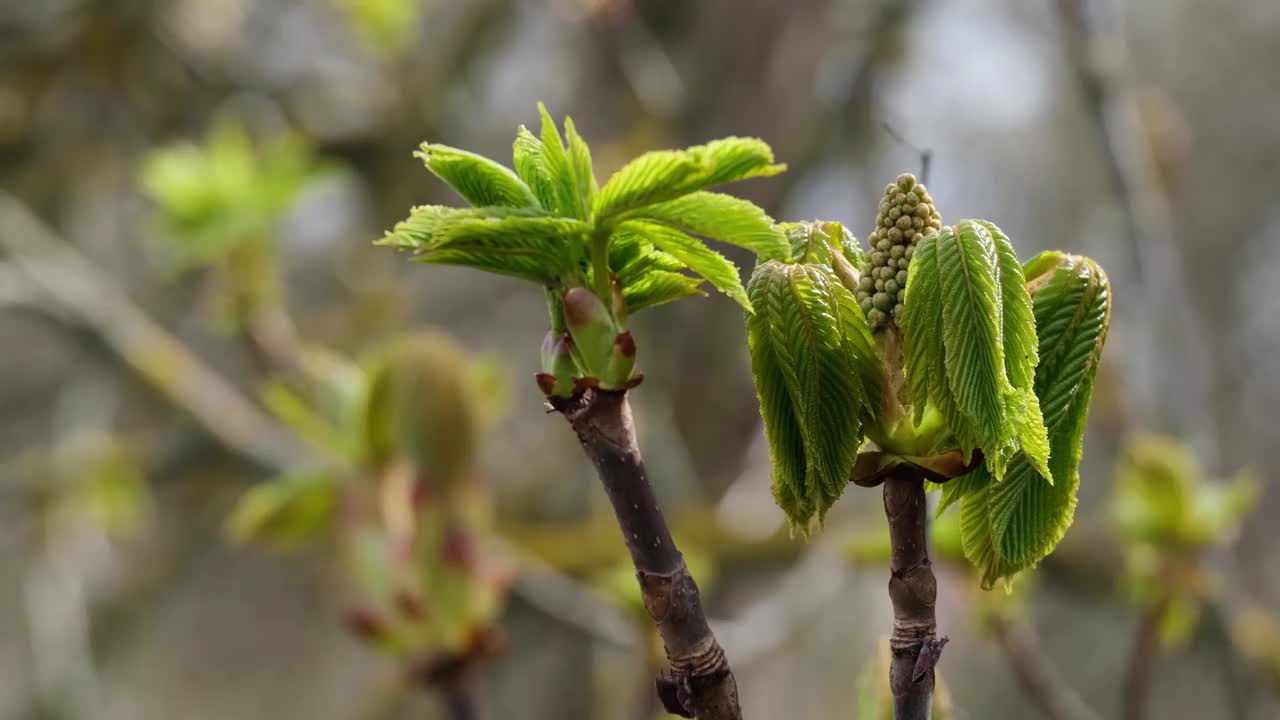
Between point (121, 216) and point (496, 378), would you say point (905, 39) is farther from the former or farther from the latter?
point (121, 216)

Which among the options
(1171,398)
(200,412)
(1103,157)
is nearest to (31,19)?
(200,412)

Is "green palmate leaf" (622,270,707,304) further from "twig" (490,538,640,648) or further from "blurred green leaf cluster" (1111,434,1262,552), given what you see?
"twig" (490,538,640,648)

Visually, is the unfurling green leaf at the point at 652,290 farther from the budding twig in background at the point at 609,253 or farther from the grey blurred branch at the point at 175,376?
the grey blurred branch at the point at 175,376

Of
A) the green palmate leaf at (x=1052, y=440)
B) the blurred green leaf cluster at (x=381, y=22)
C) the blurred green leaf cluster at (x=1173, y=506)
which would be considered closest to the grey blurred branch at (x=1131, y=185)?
the blurred green leaf cluster at (x=1173, y=506)

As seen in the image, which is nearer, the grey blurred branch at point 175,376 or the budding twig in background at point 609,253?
the budding twig in background at point 609,253

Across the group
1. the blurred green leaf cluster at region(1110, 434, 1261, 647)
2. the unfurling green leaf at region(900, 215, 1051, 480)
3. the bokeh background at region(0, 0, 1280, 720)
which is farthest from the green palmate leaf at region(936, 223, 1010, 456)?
the blurred green leaf cluster at region(1110, 434, 1261, 647)

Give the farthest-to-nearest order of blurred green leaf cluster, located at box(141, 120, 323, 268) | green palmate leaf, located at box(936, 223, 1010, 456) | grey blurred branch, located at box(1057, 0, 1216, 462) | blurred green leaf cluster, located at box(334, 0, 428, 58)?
1. blurred green leaf cluster, located at box(334, 0, 428, 58)
2. blurred green leaf cluster, located at box(141, 120, 323, 268)
3. grey blurred branch, located at box(1057, 0, 1216, 462)
4. green palmate leaf, located at box(936, 223, 1010, 456)
